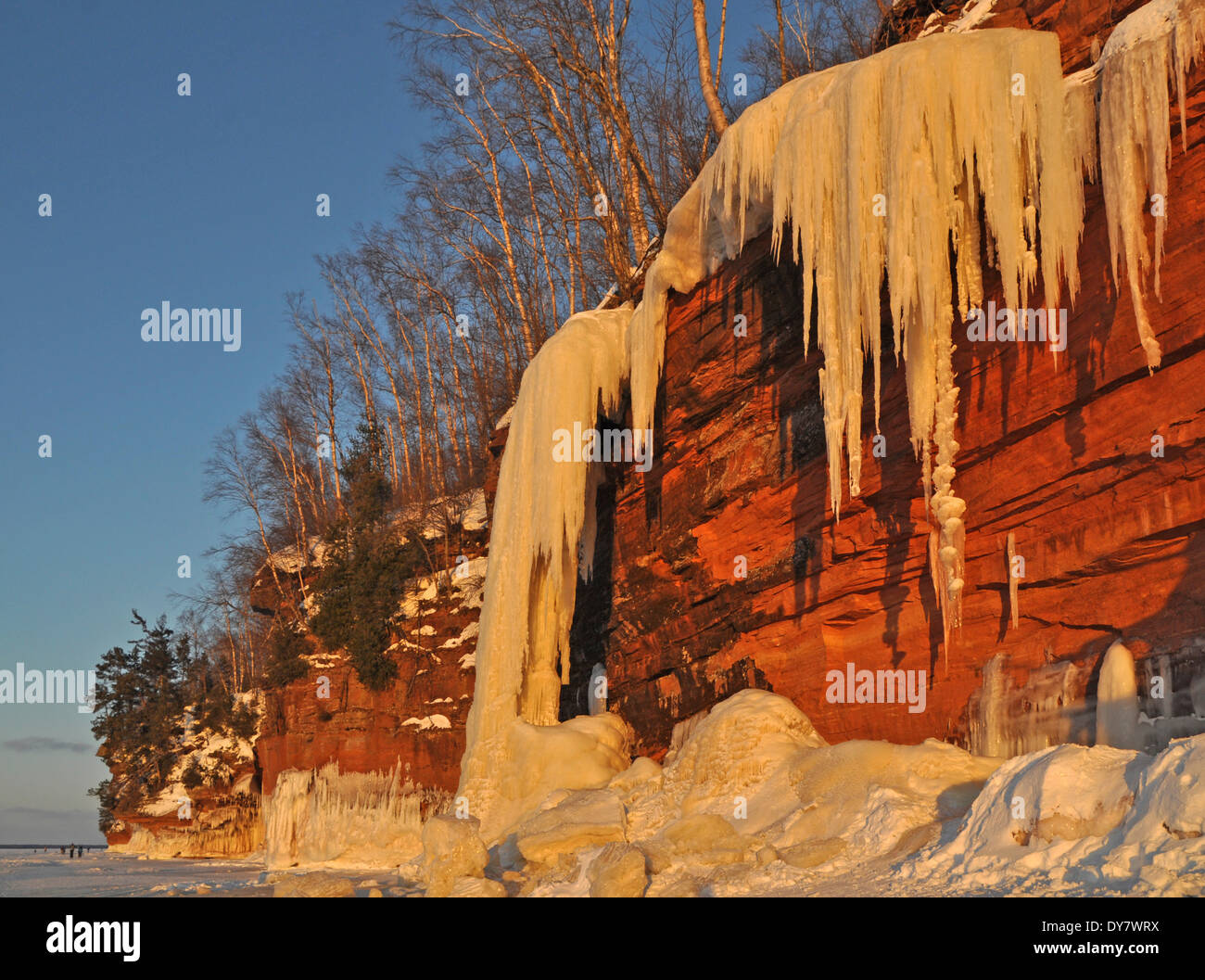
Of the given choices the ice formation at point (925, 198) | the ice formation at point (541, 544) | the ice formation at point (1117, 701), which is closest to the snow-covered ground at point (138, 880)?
the ice formation at point (541, 544)

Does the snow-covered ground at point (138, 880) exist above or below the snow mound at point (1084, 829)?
below

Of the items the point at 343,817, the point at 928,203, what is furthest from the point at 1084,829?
the point at 343,817

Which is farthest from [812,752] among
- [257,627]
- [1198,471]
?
[257,627]

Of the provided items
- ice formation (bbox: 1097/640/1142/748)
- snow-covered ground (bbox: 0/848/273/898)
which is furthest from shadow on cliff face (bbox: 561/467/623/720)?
ice formation (bbox: 1097/640/1142/748)

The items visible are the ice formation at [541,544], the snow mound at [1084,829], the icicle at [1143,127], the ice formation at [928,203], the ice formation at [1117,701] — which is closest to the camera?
the snow mound at [1084,829]

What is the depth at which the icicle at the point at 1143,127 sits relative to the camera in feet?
25.4

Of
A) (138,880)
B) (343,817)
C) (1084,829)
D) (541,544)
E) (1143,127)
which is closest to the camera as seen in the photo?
(1084,829)

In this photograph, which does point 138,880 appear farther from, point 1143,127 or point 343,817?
point 1143,127

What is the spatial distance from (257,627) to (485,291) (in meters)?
19.5

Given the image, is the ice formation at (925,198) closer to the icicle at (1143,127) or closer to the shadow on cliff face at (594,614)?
the icicle at (1143,127)

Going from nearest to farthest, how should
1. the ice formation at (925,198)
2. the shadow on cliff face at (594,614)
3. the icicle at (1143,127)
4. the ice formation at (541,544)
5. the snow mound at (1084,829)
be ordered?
the snow mound at (1084,829) < the icicle at (1143,127) < the ice formation at (925,198) < the ice formation at (541,544) < the shadow on cliff face at (594,614)

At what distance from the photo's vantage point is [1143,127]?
26.1ft

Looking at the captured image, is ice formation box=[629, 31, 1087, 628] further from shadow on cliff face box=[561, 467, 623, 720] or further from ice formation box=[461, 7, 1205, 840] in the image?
shadow on cliff face box=[561, 467, 623, 720]

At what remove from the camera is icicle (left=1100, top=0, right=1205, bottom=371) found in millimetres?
7734
